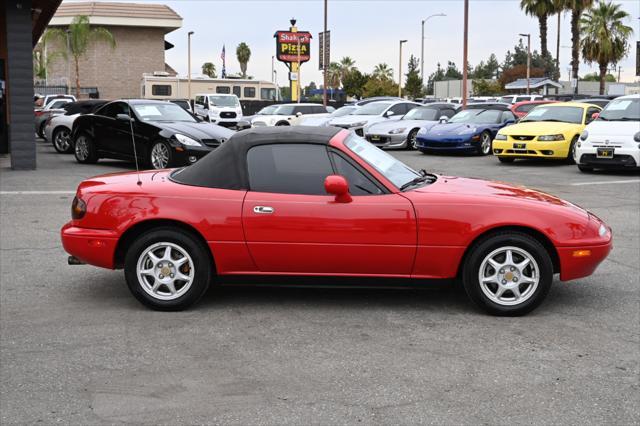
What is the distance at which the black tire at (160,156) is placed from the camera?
49.9 feet

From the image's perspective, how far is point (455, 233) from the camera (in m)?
5.59

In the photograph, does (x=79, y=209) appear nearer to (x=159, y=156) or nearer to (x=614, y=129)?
(x=159, y=156)

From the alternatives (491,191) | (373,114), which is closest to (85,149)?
(373,114)

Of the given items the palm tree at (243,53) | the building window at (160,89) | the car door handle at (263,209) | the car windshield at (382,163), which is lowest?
the car door handle at (263,209)

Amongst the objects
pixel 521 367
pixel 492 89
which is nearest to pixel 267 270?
A: pixel 521 367

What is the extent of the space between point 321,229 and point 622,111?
475 inches

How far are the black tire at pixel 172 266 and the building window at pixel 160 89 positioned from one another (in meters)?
43.3

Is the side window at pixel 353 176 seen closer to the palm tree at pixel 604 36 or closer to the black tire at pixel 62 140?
the black tire at pixel 62 140

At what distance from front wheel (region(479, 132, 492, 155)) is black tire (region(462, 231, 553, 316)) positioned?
15.4 m

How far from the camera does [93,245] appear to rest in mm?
5875

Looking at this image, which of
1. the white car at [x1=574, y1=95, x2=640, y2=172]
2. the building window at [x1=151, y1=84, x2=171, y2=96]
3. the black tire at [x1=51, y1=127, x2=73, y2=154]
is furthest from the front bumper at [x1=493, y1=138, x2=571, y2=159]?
the building window at [x1=151, y1=84, x2=171, y2=96]

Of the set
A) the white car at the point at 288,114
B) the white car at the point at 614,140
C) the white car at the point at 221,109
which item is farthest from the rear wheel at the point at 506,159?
the white car at the point at 221,109

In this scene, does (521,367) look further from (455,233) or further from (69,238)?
(69,238)

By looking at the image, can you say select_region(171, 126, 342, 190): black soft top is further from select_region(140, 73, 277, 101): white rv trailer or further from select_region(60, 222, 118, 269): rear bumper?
select_region(140, 73, 277, 101): white rv trailer
